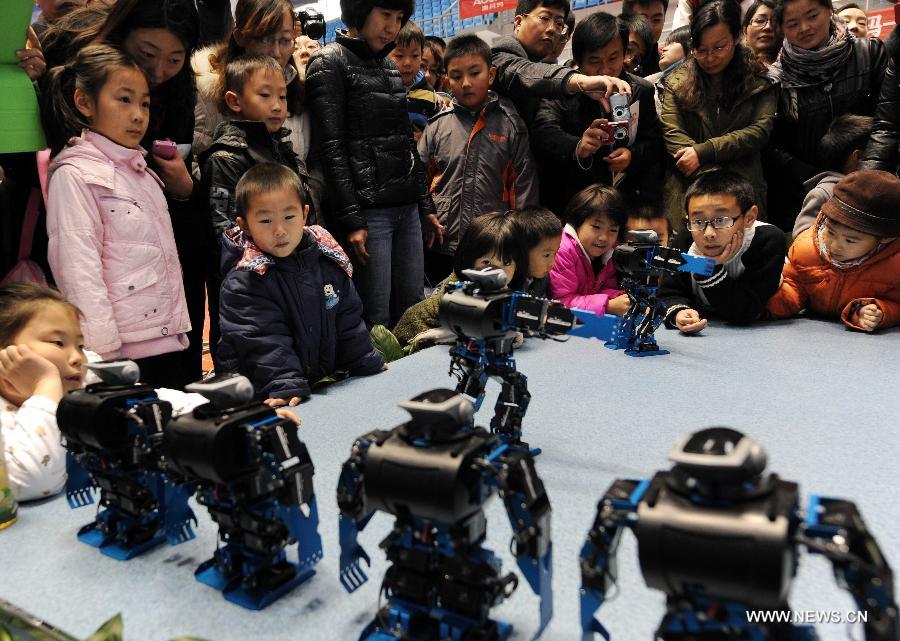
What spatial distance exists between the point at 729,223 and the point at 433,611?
6.58 feet

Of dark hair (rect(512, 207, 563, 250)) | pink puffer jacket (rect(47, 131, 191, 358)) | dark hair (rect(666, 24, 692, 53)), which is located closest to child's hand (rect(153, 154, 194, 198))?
pink puffer jacket (rect(47, 131, 191, 358))

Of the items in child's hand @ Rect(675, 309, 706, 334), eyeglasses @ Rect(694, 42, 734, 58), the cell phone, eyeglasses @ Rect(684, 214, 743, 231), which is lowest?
child's hand @ Rect(675, 309, 706, 334)

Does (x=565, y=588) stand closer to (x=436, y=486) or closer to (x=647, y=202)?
(x=436, y=486)

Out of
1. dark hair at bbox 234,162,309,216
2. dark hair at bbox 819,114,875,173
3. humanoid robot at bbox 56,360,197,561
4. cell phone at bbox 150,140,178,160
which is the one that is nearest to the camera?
humanoid robot at bbox 56,360,197,561

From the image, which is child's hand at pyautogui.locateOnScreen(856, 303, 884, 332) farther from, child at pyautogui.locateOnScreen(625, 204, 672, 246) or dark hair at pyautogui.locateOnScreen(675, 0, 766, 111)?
dark hair at pyautogui.locateOnScreen(675, 0, 766, 111)

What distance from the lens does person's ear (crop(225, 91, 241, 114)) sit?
2361 mm

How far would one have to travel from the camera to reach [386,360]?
8.40 feet

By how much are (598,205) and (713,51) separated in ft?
2.81

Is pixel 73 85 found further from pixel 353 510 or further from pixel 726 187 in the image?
pixel 726 187

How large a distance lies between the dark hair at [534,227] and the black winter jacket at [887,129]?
1421 millimetres

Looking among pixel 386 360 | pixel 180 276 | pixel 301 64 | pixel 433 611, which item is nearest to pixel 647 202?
pixel 386 360

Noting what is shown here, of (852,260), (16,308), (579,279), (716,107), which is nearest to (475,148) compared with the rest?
(579,279)

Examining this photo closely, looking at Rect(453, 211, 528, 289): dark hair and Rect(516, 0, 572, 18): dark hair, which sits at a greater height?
Result: Rect(516, 0, 572, 18): dark hair

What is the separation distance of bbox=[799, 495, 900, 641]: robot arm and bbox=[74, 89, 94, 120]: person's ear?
1909mm
